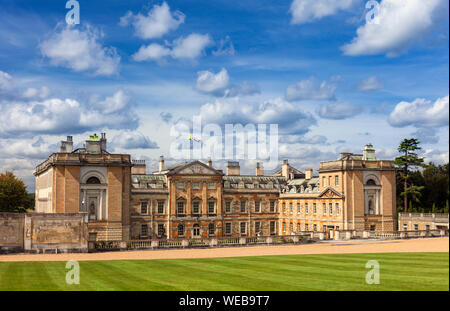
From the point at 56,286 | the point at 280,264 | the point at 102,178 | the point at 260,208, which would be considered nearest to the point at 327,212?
the point at 260,208

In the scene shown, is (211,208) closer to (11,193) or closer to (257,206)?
(257,206)

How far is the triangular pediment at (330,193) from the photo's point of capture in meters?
61.4

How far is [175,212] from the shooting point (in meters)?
66.9

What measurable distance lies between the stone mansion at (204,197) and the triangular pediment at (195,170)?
0.15m

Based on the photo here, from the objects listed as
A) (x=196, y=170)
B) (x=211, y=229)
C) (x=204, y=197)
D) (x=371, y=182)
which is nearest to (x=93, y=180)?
(x=196, y=170)

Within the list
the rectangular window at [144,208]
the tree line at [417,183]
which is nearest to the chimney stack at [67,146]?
the rectangular window at [144,208]

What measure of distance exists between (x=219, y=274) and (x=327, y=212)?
4163 cm

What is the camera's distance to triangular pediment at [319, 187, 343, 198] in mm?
61438

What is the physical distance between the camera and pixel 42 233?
4100 centimetres

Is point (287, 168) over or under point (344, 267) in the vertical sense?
over

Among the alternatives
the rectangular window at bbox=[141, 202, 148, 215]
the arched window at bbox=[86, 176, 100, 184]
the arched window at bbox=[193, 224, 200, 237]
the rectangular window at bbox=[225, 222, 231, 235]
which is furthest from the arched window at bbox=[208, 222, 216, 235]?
the arched window at bbox=[86, 176, 100, 184]

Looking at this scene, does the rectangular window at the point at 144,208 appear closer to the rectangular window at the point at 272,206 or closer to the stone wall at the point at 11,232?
the rectangular window at the point at 272,206
